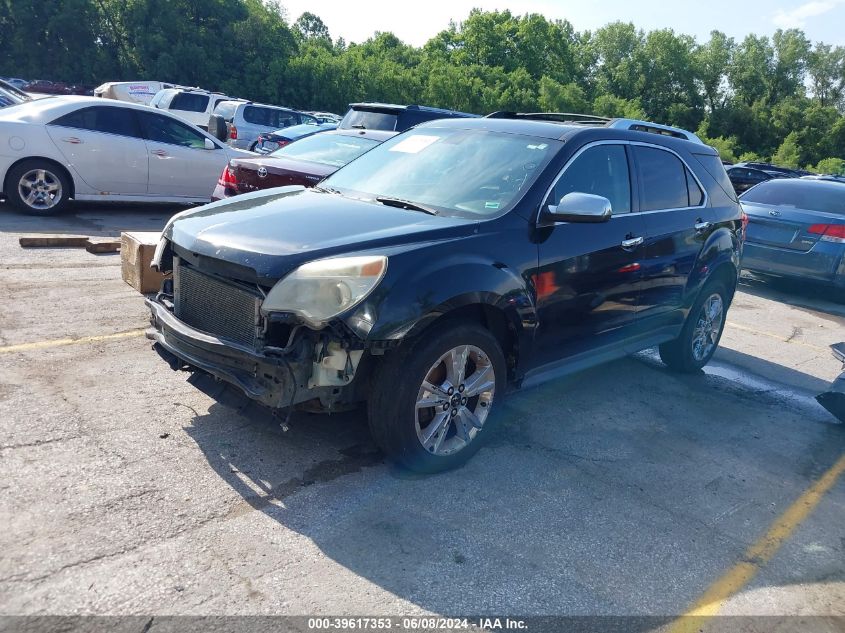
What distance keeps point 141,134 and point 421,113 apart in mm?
4011

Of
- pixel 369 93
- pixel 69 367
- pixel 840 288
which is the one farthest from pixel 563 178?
pixel 369 93

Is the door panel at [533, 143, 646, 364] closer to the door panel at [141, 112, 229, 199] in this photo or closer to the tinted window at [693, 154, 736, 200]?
the tinted window at [693, 154, 736, 200]

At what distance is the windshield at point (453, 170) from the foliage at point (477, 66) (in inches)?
1647

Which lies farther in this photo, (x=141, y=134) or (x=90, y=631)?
(x=141, y=134)

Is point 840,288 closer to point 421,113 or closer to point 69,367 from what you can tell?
point 421,113

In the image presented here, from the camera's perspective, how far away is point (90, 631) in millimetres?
2623

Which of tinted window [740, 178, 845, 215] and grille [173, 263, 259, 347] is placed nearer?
grille [173, 263, 259, 347]

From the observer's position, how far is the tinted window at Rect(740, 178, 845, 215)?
10734mm

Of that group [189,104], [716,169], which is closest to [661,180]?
[716,169]

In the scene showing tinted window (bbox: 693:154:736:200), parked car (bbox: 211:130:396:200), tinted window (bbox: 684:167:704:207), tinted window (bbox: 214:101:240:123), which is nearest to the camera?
tinted window (bbox: 684:167:704:207)

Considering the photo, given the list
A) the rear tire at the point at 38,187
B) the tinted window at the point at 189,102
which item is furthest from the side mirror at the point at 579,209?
the tinted window at the point at 189,102

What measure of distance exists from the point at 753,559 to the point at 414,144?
3.38 metres

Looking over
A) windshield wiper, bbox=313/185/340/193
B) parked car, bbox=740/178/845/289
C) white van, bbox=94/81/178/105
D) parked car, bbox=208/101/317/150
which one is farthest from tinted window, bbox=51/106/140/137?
white van, bbox=94/81/178/105

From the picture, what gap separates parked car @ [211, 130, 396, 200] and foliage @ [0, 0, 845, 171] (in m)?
36.9
